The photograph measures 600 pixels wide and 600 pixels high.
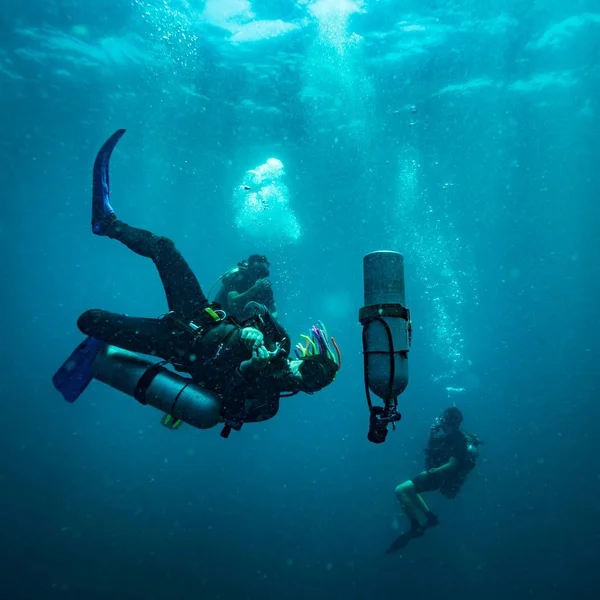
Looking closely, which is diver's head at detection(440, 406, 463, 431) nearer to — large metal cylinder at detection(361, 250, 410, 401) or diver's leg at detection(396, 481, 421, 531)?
diver's leg at detection(396, 481, 421, 531)

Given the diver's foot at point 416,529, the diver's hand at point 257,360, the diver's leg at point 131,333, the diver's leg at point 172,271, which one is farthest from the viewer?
the diver's foot at point 416,529

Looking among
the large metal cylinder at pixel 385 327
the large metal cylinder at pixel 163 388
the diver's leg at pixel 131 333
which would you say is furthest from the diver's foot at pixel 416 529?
the diver's leg at pixel 131 333

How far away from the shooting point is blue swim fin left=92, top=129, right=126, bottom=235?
206 inches

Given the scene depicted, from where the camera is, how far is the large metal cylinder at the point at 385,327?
10.1 feet

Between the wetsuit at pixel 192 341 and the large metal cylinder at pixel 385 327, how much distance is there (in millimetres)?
1129

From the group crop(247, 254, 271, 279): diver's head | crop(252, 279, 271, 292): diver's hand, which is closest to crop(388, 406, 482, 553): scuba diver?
Answer: crop(247, 254, 271, 279): diver's head

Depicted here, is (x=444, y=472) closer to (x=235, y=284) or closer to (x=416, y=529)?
(x=416, y=529)

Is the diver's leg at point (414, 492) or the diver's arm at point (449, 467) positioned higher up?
the diver's arm at point (449, 467)

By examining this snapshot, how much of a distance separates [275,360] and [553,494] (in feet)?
176

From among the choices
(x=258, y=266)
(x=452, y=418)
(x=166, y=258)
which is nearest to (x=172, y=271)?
(x=166, y=258)

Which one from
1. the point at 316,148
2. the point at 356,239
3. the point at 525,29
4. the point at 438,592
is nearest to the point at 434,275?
the point at 356,239

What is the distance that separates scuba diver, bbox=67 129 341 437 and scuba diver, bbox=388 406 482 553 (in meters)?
8.51

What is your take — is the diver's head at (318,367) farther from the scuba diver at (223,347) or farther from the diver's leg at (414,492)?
the diver's leg at (414,492)

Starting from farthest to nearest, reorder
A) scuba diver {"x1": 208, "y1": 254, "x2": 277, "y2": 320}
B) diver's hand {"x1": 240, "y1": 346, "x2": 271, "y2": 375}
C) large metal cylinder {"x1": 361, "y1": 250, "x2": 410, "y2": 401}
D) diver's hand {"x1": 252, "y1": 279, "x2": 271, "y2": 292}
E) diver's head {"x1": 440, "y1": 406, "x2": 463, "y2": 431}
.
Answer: diver's head {"x1": 440, "y1": 406, "x2": 463, "y2": 431} < scuba diver {"x1": 208, "y1": 254, "x2": 277, "y2": 320} < diver's hand {"x1": 252, "y1": 279, "x2": 271, "y2": 292} < diver's hand {"x1": 240, "y1": 346, "x2": 271, "y2": 375} < large metal cylinder {"x1": 361, "y1": 250, "x2": 410, "y2": 401}
